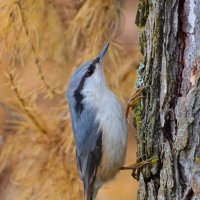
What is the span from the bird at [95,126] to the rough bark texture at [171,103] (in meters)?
0.24

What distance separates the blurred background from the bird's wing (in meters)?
0.32

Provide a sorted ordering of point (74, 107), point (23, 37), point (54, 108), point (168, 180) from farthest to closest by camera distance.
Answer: point (54, 108), point (23, 37), point (74, 107), point (168, 180)

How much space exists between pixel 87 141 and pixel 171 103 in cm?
51

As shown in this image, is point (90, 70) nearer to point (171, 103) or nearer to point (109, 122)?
point (109, 122)

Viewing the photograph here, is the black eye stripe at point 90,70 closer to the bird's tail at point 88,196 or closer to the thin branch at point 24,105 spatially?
the thin branch at point 24,105

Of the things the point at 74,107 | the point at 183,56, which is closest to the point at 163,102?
the point at 183,56

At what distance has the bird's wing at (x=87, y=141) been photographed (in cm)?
249

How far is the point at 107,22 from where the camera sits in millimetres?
2826

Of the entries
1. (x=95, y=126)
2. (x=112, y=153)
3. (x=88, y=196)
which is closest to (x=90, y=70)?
(x=95, y=126)

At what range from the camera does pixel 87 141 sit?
8.16ft

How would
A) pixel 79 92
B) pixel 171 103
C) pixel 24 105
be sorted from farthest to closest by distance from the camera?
pixel 24 105 < pixel 79 92 < pixel 171 103

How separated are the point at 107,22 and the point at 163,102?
2.68 ft

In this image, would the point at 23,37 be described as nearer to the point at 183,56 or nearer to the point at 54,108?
the point at 54,108

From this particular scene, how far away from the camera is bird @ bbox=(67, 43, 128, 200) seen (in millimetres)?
2469
